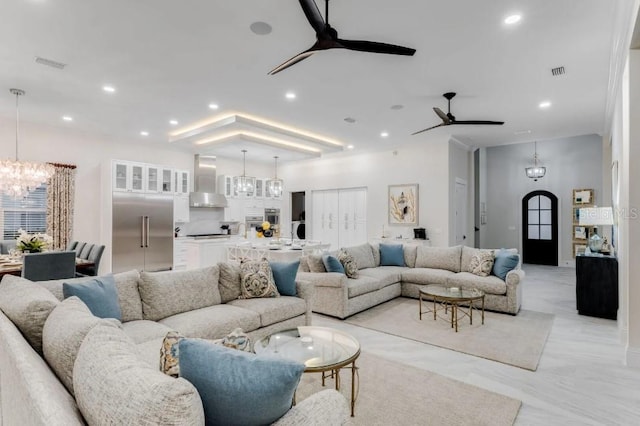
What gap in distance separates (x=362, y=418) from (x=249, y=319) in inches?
50.6

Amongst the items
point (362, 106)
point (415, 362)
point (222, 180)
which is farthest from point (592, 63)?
point (222, 180)

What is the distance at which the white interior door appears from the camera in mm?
7914

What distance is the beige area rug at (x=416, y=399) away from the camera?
88.6 inches

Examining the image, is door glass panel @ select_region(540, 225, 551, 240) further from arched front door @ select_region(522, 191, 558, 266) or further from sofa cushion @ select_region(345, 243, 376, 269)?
sofa cushion @ select_region(345, 243, 376, 269)

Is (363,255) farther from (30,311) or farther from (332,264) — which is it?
(30,311)

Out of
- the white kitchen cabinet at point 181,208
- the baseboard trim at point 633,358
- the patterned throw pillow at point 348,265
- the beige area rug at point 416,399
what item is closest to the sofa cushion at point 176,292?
the beige area rug at point 416,399

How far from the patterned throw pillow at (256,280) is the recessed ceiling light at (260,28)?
229 cm

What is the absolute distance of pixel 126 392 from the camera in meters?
0.94

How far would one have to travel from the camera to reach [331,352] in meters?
2.37

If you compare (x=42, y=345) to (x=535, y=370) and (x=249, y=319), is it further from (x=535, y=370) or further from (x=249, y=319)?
(x=535, y=370)

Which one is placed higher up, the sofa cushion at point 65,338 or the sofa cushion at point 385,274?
the sofa cushion at point 65,338

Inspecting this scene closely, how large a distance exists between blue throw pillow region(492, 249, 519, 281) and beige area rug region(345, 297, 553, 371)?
56cm

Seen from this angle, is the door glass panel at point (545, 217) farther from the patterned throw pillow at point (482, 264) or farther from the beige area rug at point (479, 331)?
the beige area rug at point (479, 331)

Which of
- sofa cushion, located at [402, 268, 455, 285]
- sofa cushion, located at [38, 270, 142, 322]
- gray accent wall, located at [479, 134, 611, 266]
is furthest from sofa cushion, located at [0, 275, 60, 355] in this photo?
gray accent wall, located at [479, 134, 611, 266]
